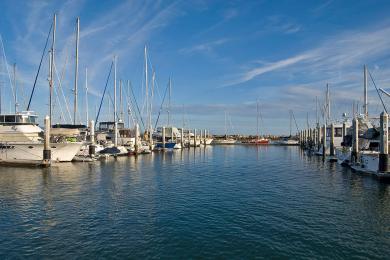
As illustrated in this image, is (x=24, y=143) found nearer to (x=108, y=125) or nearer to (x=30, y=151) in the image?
(x=30, y=151)

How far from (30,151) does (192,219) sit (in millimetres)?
35545

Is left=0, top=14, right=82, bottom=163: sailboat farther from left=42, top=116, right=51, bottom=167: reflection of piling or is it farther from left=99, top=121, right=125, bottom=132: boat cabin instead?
left=99, top=121, right=125, bottom=132: boat cabin

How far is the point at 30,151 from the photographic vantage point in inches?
1833

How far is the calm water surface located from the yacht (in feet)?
50.6

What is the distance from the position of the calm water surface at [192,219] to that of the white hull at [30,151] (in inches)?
592

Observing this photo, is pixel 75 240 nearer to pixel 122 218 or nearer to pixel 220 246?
pixel 122 218

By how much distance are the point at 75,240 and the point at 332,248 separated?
37.1ft

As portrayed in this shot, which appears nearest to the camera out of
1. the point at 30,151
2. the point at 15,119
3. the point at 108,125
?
the point at 30,151

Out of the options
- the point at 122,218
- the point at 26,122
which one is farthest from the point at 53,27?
the point at 122,218

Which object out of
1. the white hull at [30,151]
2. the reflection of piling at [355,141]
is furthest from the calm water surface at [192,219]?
the white hull at [30,151]

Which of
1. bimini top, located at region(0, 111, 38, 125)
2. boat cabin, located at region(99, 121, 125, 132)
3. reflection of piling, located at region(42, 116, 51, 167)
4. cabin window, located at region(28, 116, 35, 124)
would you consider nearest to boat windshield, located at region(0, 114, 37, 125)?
bimini top, located at region(0, 111, 38, 125)

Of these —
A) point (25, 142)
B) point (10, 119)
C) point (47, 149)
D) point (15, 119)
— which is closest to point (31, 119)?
point (15, 119)

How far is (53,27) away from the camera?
2094 inches

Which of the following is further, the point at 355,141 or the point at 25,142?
the point at 25,142
